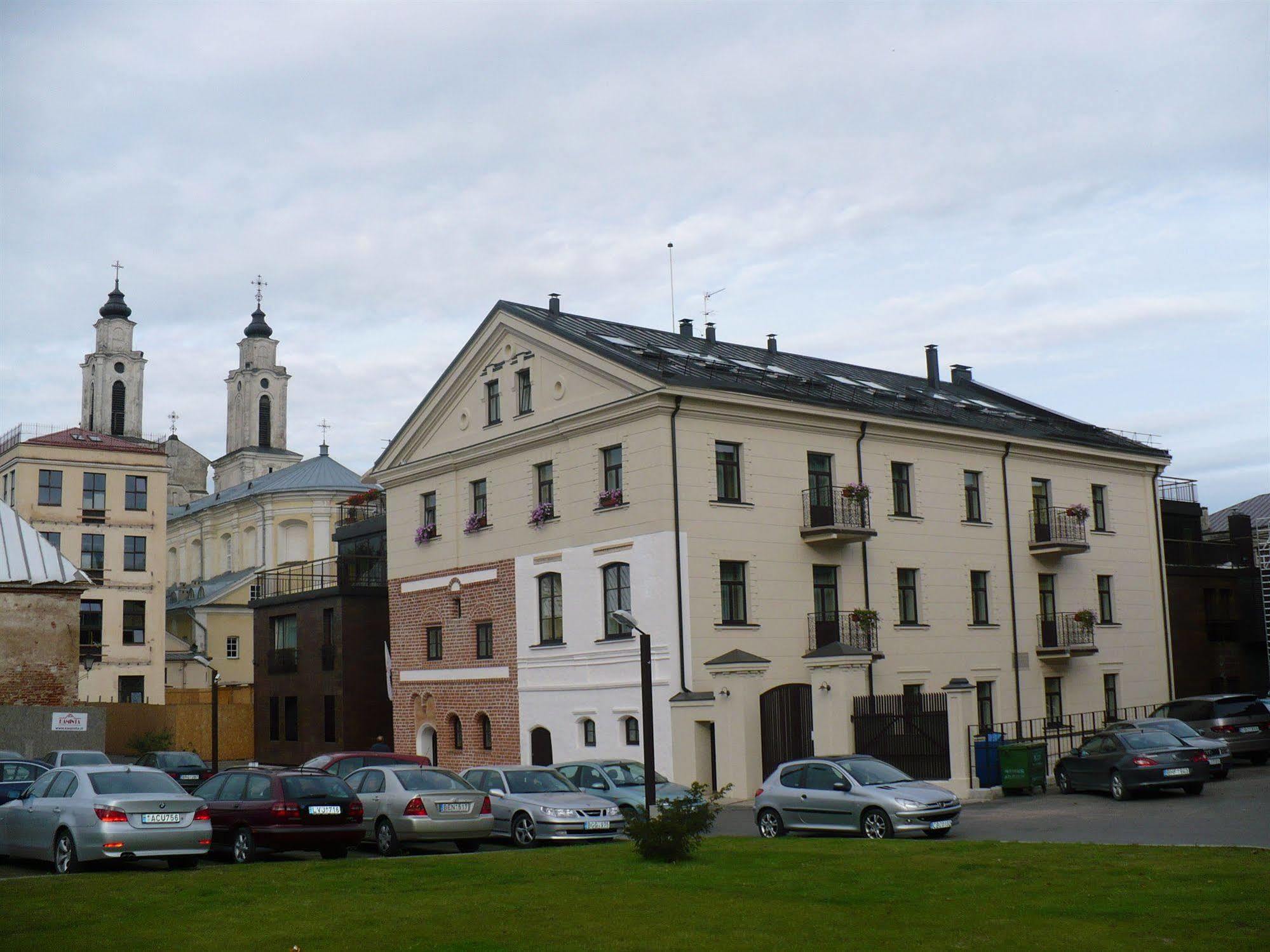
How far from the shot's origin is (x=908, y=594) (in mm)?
37562

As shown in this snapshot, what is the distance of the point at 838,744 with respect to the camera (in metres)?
30.5

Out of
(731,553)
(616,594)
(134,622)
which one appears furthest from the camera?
(134,622)

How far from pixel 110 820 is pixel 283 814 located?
2.80m

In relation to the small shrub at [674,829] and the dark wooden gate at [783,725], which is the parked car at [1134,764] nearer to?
the dark wooden gate at [783,725]

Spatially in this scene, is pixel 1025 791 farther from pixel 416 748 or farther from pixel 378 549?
pixel 378 549

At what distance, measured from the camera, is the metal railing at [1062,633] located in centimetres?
4091

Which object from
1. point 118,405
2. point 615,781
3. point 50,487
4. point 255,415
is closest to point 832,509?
point 615,781

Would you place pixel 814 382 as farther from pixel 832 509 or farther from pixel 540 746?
pixel 540 746

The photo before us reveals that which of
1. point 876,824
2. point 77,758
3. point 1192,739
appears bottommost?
point 876,824

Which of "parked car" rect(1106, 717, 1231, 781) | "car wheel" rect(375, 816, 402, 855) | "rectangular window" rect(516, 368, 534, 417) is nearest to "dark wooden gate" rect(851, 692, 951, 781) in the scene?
"parked car" rect(1106, 717, 1231, 781)

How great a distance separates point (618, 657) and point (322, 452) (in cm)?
6795

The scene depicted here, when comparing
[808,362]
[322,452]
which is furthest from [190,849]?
[322,452]

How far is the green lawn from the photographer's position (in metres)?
11.5

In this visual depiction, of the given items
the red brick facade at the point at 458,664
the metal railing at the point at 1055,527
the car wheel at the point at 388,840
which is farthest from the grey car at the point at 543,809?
the metal railing at the point at 1055,527
